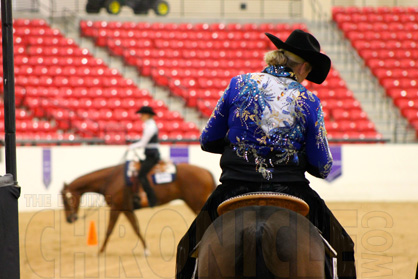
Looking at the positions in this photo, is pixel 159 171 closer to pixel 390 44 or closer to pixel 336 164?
pixel 336 164

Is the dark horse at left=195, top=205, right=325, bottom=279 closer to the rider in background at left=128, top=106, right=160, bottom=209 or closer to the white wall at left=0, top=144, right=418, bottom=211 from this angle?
the rider in background at left=128, top=106, right=160, bottom=209

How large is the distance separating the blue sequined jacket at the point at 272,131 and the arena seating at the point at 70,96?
11338mm

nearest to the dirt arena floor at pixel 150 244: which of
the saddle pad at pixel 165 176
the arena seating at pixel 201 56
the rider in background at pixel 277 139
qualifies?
the saddle pad at pixel 165 176

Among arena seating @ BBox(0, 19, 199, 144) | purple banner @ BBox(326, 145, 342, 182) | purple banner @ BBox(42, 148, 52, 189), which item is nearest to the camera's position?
purple banner @ BBox(42, 148, 52, 189)

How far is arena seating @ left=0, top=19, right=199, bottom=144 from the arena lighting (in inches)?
409

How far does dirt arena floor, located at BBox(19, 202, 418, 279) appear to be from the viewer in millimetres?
7523

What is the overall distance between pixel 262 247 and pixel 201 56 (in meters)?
17.6

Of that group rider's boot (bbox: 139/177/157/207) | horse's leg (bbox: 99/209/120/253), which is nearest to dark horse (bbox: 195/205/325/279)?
horse's leg (bbox: 99/209/120/253)

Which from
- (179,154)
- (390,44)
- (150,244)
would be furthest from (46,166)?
(390,44)

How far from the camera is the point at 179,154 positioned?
1410cm

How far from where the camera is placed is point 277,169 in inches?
135

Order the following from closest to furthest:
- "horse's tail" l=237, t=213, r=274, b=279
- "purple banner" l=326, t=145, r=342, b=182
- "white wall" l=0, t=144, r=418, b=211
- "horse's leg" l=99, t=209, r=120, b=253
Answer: "horse's tail" l=237, t=213, r=274, b=279
"horse's leg" l=99, t=209, r=120, b=253
"white wall" l=0, t=144, r=418, b=211
"purple banner" l=326, t=145, r=342, b=182

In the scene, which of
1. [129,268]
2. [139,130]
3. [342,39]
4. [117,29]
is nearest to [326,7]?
[342,39]

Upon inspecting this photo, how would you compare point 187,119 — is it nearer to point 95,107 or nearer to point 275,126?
point 95,107
